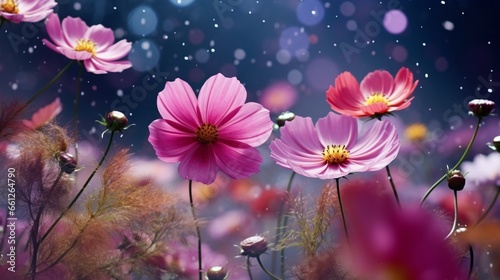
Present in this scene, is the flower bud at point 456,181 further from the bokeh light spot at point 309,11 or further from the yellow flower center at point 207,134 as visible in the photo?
the bokeh light spot at point 309,11

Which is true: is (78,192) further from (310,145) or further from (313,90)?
(313,90)

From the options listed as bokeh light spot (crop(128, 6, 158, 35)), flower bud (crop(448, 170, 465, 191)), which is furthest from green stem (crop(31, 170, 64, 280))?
bokeh light spot (crop(128, 6, 158, 35))

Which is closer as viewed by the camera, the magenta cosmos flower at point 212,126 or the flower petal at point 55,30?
the magenta cosmos flower at point 212,126

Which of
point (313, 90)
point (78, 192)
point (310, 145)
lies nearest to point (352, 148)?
point (310, 145)

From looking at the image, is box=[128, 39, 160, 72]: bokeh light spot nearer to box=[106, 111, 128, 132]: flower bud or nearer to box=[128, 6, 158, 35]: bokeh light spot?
box=[128, 6, 158, 35]: bokeh light spot

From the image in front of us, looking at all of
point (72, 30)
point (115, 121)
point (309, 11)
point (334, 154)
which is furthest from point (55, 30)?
point (309, 11)

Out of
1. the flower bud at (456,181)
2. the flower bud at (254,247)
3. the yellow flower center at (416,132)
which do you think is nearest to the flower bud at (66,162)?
the flower bud at (254,247)
